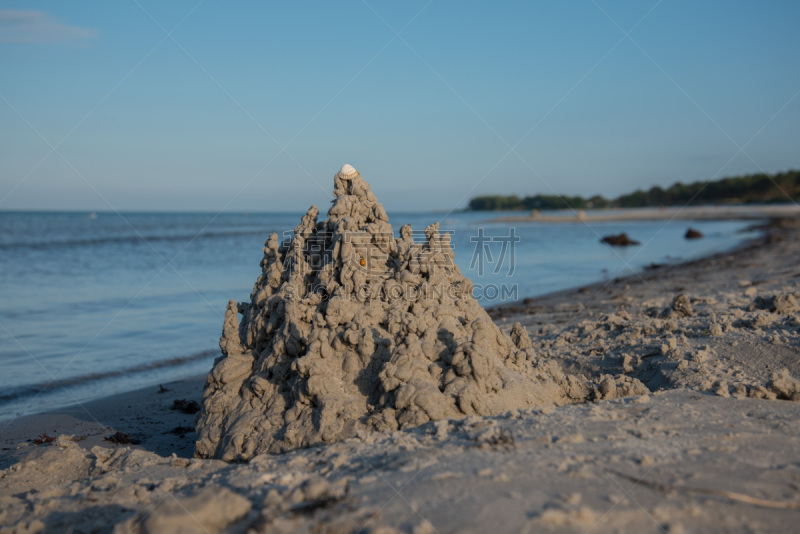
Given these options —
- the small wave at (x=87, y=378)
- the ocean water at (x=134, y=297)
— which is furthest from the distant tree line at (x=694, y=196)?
the small wave at (x=87, y=378)

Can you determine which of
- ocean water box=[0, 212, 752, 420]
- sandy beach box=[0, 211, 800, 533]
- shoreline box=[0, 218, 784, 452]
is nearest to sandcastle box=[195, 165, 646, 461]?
sandy beach box=[0, 211, 800, 533]

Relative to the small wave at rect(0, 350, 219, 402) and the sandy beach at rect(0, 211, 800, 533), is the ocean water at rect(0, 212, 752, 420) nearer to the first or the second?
the small wave at rect(0, 350, 219, 402)

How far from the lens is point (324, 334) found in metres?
4.00

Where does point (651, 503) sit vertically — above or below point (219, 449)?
above

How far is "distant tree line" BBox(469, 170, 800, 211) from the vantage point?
63913mm

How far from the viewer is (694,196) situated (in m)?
76.1

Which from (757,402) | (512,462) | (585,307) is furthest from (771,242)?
(512,462)

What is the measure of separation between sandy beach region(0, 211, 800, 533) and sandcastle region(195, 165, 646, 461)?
29 centimetres

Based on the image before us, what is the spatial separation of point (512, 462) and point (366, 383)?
57.6 inches

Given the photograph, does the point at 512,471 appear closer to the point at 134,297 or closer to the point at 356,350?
the point at 356,350

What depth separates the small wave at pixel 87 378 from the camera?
249 inches

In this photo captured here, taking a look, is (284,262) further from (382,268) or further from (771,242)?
(771,242)

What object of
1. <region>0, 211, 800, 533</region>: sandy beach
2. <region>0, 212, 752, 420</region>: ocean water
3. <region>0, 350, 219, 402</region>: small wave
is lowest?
<region>0, 350, 219, 402</region>: small wave

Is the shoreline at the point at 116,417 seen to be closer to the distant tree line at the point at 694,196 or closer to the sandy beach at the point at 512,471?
the sandy beach at the point at 512,471
